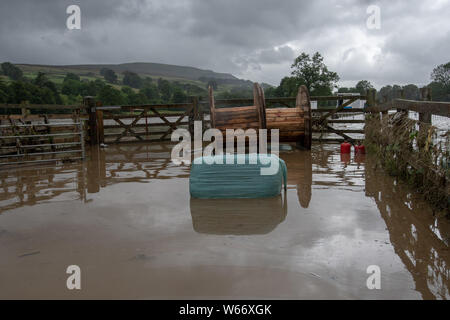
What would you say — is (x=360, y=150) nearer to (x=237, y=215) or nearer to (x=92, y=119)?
(x=237, y=215)

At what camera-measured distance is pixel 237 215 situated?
16.5 ft

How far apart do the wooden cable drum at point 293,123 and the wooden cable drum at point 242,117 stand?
698mm

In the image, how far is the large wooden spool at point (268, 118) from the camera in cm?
1070

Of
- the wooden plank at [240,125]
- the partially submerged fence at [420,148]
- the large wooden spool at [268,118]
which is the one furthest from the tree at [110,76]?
the partially submerged fence at [420,148]

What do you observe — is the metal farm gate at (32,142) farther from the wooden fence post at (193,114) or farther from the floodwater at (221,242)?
the wooden fence post at (193,114)

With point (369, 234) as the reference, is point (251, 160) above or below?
above

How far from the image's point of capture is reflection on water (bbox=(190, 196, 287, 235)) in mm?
4508

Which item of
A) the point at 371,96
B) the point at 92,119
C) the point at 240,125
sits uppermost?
the point at 371,96

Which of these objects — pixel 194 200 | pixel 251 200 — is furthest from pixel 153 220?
pixel 251 200

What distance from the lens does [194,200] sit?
586 cm

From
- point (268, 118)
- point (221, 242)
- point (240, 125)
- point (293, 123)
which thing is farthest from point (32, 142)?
point (221, 242)

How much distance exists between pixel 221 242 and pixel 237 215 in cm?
101

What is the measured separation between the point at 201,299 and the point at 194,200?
3047 millimetres
